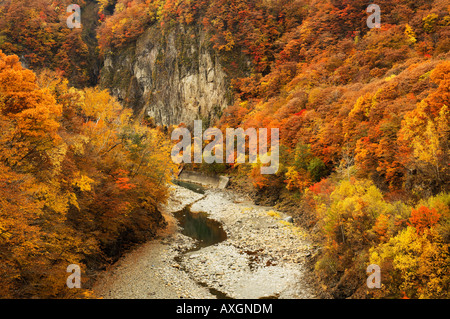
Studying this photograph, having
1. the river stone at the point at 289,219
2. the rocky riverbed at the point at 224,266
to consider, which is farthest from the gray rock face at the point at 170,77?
the rocky riverbed at the point at 224,266

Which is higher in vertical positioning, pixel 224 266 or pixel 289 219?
pixel 289 219

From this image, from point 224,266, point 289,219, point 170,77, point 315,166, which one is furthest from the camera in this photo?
point 170,77

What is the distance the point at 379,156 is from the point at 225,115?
4329cm

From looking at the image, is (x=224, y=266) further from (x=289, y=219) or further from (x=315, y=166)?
(x=315, y=166)

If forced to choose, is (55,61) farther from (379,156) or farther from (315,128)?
(379,156)

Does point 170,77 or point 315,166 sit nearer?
point 315,166

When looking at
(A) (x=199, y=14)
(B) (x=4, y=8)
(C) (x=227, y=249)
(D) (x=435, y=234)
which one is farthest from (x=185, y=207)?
(B) (x=4, y=8)

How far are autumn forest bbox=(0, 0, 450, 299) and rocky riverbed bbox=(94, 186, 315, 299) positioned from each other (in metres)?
1.29

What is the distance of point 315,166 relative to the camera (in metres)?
24.8

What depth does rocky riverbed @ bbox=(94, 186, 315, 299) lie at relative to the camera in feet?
45.3

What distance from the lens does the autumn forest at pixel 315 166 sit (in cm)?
981

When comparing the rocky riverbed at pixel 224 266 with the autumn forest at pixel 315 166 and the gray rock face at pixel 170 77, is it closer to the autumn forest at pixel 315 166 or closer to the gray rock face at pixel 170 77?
the autumn forest at pixel 315 166

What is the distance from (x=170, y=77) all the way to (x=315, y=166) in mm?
58561

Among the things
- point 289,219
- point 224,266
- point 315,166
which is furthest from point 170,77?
point 224,266
